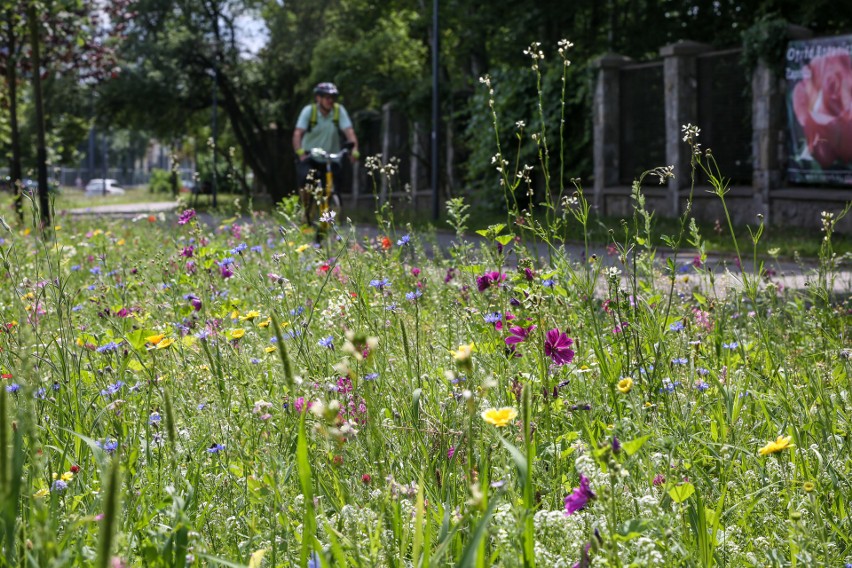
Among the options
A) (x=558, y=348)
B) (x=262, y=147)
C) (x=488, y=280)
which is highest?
(x=262, y=147)

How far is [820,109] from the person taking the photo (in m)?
16.0

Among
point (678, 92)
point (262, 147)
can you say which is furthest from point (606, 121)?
point (262, 147)

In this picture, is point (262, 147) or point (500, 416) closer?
point (500, 416)

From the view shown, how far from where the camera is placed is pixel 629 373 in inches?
128

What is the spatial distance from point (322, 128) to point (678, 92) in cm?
789

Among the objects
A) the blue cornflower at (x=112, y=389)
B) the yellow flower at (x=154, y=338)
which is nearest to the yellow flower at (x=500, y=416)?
the yellow flower at (x=154, y=338)

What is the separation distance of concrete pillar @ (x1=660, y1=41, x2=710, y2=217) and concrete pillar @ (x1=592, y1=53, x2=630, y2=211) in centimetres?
159

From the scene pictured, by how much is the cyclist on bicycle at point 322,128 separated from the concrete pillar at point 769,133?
23.7 ft

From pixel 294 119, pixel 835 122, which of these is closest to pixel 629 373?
pixel 835 122

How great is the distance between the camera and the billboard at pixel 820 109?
1564 cm

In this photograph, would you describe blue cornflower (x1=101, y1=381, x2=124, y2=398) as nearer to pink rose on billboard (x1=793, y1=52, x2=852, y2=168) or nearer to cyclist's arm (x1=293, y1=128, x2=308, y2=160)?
cyclist's arm (x1=293, y1=128, x2=308, y2=160)

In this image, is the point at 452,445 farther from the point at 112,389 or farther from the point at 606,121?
the point at 606,121

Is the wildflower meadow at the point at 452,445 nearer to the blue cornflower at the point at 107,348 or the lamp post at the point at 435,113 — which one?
the blue cornflower at the point at 107,348

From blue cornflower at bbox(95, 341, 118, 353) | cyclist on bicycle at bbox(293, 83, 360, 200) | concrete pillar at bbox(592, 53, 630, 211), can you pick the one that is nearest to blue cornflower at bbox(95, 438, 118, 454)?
blue cornflower at bbox(95, 341, 118, 353)
